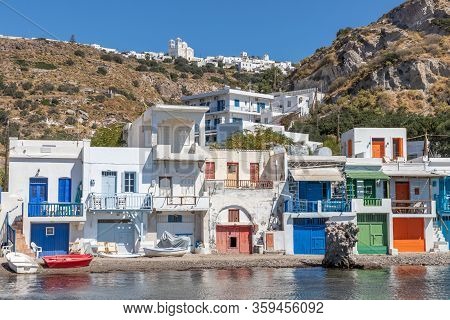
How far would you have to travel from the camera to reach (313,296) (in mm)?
29562

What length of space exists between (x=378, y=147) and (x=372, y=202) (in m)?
7.25

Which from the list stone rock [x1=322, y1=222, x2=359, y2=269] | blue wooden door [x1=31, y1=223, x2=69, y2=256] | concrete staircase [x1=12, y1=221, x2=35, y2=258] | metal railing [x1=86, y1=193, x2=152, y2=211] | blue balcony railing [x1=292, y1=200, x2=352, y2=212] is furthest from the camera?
blue balcony railing [x1=292, y1=200, x2=352, y2=212]

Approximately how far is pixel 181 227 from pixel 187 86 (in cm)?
9842

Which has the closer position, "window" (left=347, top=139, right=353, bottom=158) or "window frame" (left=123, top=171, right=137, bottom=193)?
"window frame" (left=123, top=171, right=137, bottom=193)

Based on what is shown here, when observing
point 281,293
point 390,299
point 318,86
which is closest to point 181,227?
point 281,293

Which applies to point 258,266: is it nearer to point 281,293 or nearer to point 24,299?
point 281,293

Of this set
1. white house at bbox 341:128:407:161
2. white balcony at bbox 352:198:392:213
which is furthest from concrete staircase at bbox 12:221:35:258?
white house at bbox 341:128:407:161

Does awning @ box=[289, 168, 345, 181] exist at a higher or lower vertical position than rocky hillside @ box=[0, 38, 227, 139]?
lower

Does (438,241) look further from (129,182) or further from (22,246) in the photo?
(22,246)

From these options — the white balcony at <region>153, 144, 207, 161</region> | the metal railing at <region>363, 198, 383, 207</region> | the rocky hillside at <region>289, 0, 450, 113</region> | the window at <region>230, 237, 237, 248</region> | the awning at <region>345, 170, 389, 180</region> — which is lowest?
the window at <region>230, 237, 237, 248</region>

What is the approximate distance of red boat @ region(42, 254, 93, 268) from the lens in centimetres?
3842

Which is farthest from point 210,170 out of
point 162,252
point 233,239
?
point 162,252

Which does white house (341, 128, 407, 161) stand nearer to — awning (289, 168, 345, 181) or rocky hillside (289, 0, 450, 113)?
awning (289, 168, 345, 181)

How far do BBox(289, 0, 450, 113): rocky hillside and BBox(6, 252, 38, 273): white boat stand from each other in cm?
7461
